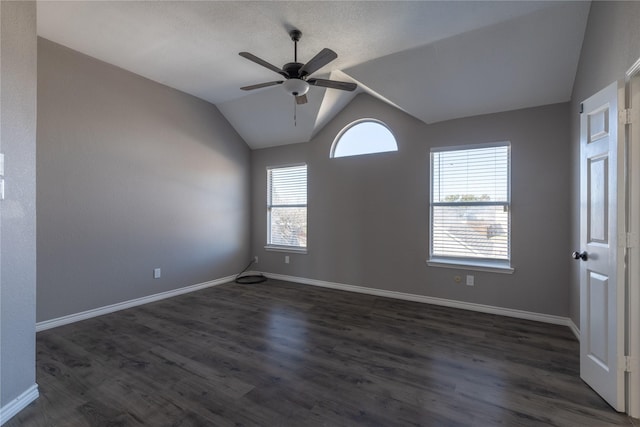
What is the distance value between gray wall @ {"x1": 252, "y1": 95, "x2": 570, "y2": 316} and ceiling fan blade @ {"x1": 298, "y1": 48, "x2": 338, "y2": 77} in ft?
6.21

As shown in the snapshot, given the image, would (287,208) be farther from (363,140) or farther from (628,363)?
(628,363)

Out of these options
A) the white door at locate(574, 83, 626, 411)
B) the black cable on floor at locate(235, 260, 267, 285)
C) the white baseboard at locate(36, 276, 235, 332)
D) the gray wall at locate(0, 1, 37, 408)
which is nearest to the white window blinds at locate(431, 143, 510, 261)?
the white door at locate(574, 83, 626, 411)

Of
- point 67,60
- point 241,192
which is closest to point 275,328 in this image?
point 241,192

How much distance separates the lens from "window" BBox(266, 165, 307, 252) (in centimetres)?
513

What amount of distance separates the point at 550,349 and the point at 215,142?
5.22 m

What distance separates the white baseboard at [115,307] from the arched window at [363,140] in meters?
3.10

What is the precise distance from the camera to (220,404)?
74.1 inches

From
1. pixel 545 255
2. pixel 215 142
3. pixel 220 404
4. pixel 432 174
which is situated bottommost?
pixel 220 404

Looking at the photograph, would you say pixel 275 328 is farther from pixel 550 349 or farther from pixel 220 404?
pixel 550 349

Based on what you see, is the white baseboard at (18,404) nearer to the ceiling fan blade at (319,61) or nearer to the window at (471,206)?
the ceiling fan blade at (319,61)

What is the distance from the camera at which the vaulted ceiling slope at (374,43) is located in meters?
2.51

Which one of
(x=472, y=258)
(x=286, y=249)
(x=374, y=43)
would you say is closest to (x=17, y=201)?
(x=374, y=43)

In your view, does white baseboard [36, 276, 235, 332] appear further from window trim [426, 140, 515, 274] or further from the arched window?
window trim [426, 140, 515, 274]

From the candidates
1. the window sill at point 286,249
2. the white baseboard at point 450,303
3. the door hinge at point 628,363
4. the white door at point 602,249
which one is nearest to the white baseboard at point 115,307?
the window sill at point 286,249
